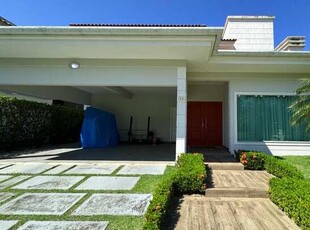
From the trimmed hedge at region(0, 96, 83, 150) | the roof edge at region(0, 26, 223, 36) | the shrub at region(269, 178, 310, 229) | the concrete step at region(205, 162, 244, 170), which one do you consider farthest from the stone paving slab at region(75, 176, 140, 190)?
the trimmed hedge at region(0, 96, 83, 150)

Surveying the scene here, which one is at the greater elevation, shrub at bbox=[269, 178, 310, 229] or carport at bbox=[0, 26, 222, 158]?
carport at bbox=[0, 26, 222, 158]

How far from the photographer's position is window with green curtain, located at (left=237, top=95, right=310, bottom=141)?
845 cm

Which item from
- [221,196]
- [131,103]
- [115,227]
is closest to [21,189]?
[115,227]

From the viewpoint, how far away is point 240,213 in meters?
3.68

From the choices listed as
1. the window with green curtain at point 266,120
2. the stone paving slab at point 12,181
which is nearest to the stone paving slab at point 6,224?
the stone paving slab at point 12,181

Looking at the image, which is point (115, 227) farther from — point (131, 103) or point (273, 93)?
point (131, 103)

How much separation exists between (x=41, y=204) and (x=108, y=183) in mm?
1470

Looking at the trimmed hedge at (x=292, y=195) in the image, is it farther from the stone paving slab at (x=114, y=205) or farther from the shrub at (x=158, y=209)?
the stone paving slab at (x=114, y=205)

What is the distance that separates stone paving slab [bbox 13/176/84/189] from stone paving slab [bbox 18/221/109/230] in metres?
1.61

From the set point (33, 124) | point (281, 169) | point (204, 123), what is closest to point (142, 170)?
point (281, 169)

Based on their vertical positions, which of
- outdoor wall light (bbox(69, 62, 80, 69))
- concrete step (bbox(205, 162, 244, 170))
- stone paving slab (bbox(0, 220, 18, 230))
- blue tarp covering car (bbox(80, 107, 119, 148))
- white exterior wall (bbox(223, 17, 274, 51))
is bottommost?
stone paving slab (bbox(0, 220, 18, 230))

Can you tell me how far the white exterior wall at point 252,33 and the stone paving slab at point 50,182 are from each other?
526 inches

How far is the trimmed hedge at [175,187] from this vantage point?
9.53 ft

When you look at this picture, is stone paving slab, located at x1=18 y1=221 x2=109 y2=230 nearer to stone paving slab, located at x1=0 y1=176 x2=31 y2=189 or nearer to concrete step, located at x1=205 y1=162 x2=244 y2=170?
stone paving slab, located at x1=0 y1=176 x2=31 y2=189
